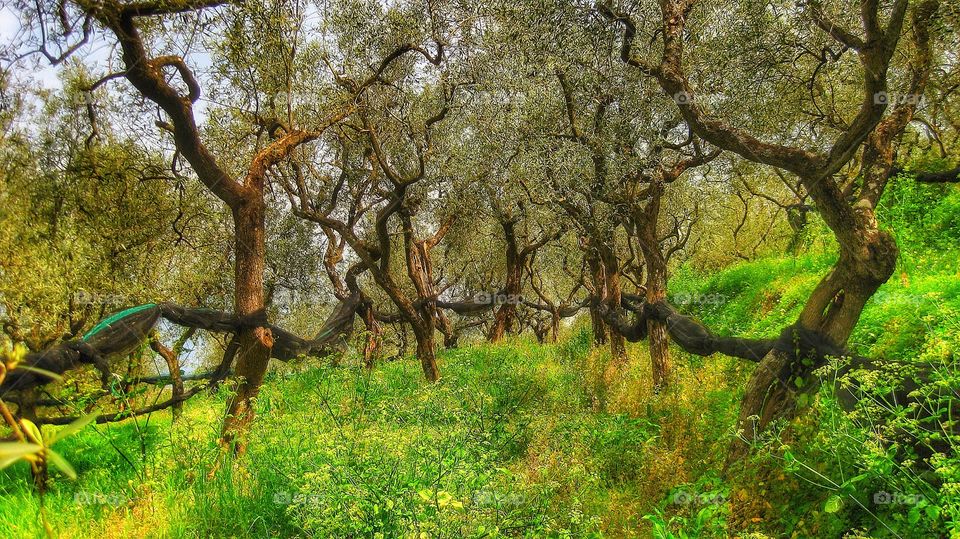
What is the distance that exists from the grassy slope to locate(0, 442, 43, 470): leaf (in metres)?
3.12

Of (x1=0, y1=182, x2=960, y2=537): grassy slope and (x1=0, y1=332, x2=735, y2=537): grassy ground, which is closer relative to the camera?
(x1=0, y1=332, x2=735, y2=537): grassy ground

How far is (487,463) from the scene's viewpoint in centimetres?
608

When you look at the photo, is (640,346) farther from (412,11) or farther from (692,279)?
(412,11)

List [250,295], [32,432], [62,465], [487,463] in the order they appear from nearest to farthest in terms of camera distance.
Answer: [62,465] → [32,432] → [487,463] → [250,295]

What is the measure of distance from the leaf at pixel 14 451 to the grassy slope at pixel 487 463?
10.2 ft

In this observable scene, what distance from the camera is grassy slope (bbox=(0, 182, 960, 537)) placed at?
186 inches

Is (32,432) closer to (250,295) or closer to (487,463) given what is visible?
(487,463)

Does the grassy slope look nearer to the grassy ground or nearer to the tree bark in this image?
the grassy ground

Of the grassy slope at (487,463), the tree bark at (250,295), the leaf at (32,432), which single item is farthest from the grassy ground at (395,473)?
the leaf at (32,432)

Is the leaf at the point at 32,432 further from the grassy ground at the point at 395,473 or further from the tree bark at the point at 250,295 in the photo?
the tree bark at the point at 250,295

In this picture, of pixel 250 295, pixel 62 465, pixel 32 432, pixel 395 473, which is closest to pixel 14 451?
pixel 62 465

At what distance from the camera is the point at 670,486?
6.56 m

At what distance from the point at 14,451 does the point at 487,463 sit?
18.8 ft

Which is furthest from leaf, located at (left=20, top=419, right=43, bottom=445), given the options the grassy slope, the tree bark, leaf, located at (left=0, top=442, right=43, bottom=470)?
the tree bark
